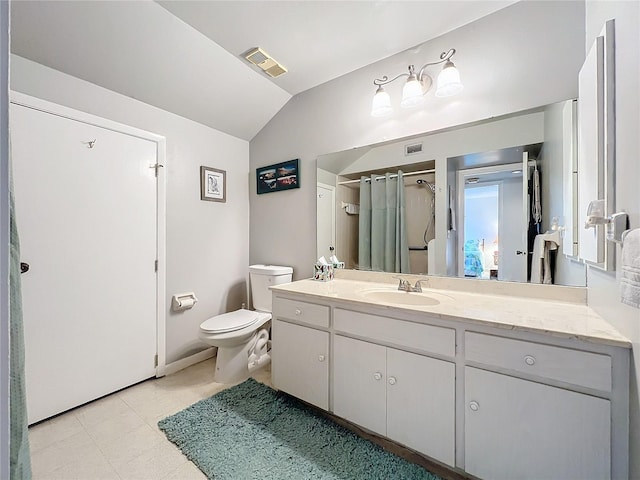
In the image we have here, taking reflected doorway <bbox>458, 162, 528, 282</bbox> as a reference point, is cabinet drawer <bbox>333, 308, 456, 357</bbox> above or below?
below

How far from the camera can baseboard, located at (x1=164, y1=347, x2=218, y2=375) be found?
2.22 m

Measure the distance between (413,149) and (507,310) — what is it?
44.4 inches

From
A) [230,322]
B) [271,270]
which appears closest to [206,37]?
[271,270]

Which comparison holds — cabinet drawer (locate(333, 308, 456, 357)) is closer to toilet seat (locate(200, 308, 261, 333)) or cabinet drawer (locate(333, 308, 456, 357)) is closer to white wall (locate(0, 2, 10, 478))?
toilet seat (locate(200, 308, 261, 333))

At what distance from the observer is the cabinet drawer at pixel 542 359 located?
0.92 m

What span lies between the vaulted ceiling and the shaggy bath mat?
2.24 metres

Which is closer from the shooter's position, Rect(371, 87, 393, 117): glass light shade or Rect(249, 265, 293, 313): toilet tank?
Rect(371, 87, 393, 117): glass light shade

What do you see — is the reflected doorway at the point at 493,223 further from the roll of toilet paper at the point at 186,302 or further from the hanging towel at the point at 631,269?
the roll of toilet paper at the point at 186,302

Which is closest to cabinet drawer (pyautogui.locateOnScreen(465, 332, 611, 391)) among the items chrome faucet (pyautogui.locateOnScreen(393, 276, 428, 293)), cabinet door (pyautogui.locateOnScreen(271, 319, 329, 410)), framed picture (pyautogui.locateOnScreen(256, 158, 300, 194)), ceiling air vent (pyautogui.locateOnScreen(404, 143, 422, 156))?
chrome faucet (pyautogui.locateOnScreen(393, 276, 428, 293))

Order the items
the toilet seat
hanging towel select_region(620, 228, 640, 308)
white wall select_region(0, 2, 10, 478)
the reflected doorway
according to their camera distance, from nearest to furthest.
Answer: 1. white wall select_region(0, 2, 10, 478)
2. hanging towel select_region(620, 228, 640, 308)
3. the reflected doorway
4. the toilet seat

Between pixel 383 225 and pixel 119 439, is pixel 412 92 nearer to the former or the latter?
pixel 383 225

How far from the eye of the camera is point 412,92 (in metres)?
1.74

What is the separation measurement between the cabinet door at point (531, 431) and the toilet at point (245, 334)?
155 centimetres

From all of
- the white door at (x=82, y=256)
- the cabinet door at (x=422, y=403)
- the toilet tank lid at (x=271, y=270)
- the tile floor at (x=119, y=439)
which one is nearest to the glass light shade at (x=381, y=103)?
the toilet tank lid at (x=271, y=270)
